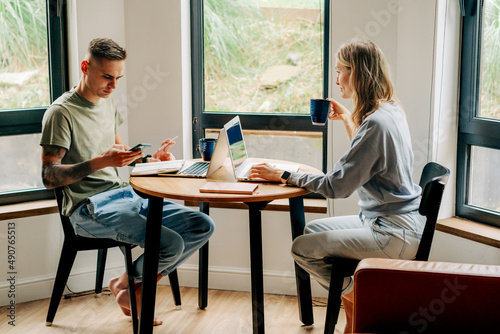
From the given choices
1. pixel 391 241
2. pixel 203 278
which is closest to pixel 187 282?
pixel 203 278

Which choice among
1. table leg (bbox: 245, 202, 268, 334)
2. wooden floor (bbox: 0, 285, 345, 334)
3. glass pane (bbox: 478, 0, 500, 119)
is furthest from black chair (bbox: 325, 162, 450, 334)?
glass pane (bbox: 478, 0, 500, 119)

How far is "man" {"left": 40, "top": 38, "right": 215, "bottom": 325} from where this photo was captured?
8.24 ft

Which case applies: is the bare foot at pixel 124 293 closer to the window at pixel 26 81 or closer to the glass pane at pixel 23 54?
the window at pixel 26 81

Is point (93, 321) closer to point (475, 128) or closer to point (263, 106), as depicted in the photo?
point (263, 106)

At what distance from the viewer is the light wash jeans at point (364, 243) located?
7.20ft

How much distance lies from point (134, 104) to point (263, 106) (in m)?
0.72

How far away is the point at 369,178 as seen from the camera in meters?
2.23

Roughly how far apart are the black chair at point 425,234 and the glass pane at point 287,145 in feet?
3.03

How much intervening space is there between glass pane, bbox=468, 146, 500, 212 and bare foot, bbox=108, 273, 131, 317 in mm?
1728

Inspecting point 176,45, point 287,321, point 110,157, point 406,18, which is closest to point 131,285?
point 110,157

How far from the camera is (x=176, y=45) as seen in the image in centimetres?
311

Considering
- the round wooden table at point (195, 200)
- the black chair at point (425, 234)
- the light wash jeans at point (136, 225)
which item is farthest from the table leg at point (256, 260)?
the light wash jeans at point (136, 225)

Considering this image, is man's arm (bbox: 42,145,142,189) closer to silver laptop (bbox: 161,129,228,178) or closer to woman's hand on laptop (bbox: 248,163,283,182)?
silver laptop (bbox: 161,129,228,178)

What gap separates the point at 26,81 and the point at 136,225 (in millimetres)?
1125
